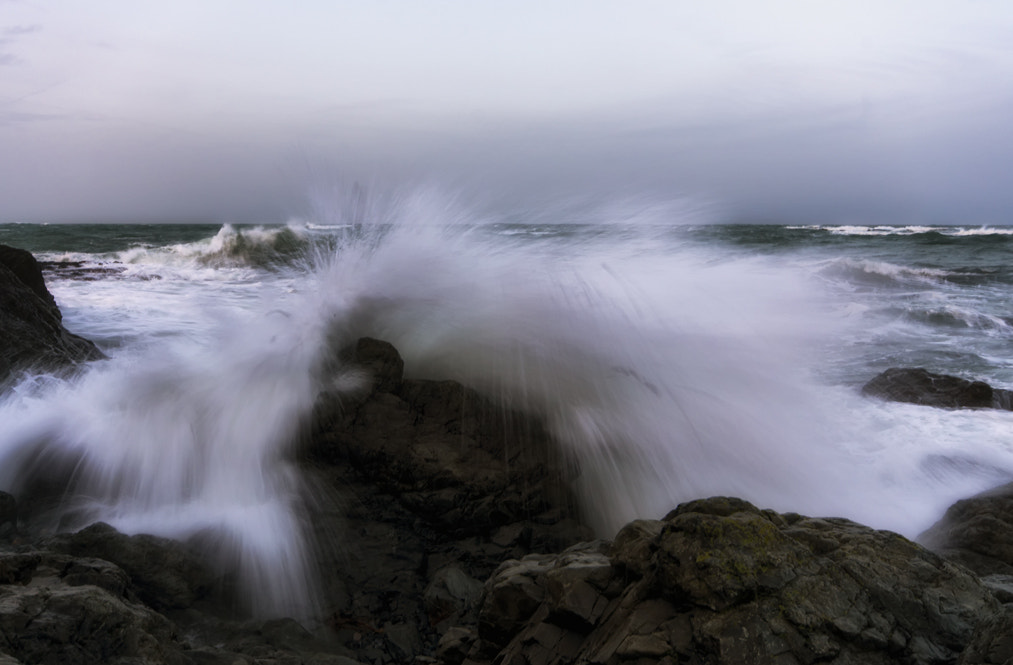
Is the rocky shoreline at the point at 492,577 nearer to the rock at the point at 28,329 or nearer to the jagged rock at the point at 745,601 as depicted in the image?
the jagged rock at the point at 745,601

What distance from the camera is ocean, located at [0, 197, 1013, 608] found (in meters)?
3.67

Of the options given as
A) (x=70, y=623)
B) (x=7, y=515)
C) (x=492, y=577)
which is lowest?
(x=492, y=577)

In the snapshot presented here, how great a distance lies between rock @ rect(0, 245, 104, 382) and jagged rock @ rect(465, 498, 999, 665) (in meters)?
3.72

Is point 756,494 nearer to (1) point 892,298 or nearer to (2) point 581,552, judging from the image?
(2) point 581,552

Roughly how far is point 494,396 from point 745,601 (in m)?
2.73

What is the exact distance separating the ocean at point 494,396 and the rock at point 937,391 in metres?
0.27

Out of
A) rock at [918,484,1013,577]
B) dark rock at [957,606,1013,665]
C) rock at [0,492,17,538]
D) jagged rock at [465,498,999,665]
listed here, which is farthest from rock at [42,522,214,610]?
rock at [918,484,1013,577]

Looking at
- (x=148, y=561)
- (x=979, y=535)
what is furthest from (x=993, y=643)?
(x=148, y=561)

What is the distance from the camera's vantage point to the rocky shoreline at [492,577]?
1880 millimetres

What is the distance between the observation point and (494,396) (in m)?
4.51

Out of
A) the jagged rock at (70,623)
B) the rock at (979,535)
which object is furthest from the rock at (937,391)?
the jagged rock at (70,623)

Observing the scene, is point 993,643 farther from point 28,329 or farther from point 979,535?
point 28,329

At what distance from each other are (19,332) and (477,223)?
148 inches

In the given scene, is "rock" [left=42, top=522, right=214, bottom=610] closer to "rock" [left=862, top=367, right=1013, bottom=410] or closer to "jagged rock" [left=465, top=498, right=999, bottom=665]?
"jagged rock" [left=465, top=498, right=999, bottom=665]
